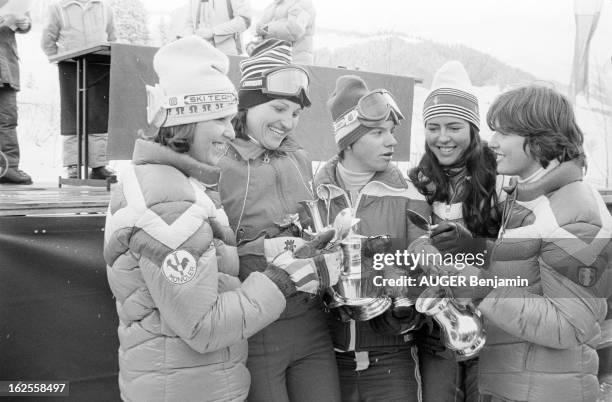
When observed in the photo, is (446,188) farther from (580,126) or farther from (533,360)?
(533,360)

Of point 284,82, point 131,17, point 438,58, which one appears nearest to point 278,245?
point 284,82

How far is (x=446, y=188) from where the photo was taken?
7.61 ft

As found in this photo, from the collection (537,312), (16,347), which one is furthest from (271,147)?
(16,347)

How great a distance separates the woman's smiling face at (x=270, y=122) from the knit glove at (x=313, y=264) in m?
0.52

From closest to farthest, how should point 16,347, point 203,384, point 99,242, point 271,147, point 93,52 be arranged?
point 203,384
point 271,147
point 16,347
point 99,242
point 93,52

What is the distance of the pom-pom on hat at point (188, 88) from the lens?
184cm

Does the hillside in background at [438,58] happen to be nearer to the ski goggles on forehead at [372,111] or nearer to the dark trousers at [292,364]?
the ski goggles on forehead at [372,111]

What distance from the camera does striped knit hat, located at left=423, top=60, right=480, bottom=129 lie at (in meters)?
2.39

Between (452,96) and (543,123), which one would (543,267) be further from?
(452,96)

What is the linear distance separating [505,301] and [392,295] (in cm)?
37

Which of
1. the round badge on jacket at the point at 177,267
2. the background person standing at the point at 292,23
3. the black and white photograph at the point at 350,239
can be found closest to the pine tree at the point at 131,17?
the background person standing at the point at 292,23

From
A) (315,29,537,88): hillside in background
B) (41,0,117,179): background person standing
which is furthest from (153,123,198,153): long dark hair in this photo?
(41,0,117,179): background person standing

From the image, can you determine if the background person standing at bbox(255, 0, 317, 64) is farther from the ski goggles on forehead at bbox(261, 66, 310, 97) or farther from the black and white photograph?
the ski goggles on forehead at bbox(261, 66, 310, 97)

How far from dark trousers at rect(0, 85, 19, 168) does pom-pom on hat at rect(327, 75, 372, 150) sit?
3234 millimetres
